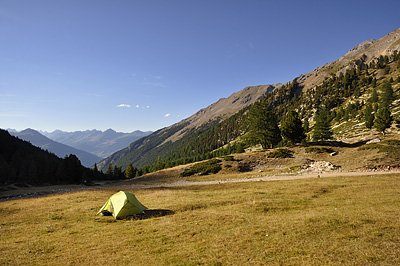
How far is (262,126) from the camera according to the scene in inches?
2486

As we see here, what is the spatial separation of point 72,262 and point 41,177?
4203 inches

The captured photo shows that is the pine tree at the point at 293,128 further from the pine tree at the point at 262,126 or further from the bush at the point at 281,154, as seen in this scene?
the bush at the point at 281,154

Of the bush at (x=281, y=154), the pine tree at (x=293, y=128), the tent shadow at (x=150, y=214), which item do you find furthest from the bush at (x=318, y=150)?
the tent shadow at (x=150, y=214)

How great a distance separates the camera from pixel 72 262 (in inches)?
425

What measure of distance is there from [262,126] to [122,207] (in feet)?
174

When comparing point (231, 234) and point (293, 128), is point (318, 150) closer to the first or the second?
point (293, 128)

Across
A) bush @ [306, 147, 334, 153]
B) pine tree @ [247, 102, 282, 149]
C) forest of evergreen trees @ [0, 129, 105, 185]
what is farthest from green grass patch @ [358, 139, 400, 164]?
forest of evergreen trees @ [0, 129, 105, 185]

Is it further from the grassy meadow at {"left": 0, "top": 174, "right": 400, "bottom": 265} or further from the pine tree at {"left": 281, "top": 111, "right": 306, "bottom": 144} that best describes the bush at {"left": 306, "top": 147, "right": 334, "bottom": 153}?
the grassy meadow at {"left": 0, "top": 174, "right": 400, "bottom": 265}

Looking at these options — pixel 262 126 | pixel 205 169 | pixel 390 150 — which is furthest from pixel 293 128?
pixel 205 169

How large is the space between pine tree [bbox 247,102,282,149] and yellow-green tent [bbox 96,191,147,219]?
49.7 m

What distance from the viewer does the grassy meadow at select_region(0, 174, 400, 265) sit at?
9.87 m

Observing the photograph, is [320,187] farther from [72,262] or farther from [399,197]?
[72,262]

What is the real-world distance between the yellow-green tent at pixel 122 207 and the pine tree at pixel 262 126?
1956 inches

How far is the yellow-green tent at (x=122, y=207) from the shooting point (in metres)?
19.8
